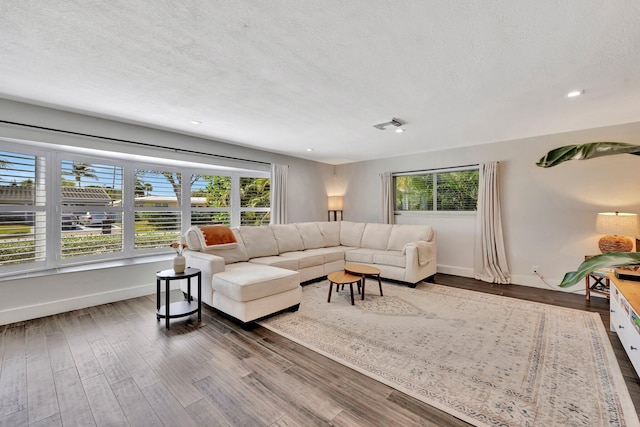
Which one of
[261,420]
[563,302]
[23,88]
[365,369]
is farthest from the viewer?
[563,302]

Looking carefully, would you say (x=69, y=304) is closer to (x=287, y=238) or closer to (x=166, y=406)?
(x=166, y=406)

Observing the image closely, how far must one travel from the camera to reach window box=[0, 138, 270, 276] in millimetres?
3012

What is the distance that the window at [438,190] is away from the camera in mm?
4770

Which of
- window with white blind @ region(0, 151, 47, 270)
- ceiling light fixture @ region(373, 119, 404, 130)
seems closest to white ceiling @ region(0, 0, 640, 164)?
ceiling light fixture @ region(373, 119, 404, 130)

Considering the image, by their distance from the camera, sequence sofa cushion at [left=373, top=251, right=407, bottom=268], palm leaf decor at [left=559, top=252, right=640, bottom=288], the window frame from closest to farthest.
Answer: palm leaf decor at [left=559, top=252, right=640, bottom=288], sofa cushion at [left=373, top=251, right=407, bottom=268], the window frame

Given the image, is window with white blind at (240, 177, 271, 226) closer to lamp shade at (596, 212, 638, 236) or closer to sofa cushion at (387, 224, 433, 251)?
sofa cushion at (387, 224, 433, 251)

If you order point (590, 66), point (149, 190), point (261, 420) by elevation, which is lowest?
point (261, 420)

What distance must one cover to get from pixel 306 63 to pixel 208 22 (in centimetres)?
72

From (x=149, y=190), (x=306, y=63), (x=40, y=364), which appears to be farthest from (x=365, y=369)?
(x=149, y=190)

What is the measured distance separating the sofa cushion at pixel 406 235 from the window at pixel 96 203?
9.30ft

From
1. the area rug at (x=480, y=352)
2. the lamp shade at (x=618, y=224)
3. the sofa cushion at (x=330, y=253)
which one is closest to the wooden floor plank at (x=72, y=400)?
the area rug at (x=480, y=352)

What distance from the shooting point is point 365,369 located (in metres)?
2.02

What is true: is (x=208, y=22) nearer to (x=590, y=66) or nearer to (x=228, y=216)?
(x=590, y=66)

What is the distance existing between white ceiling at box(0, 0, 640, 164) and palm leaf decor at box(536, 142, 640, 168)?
911mm
